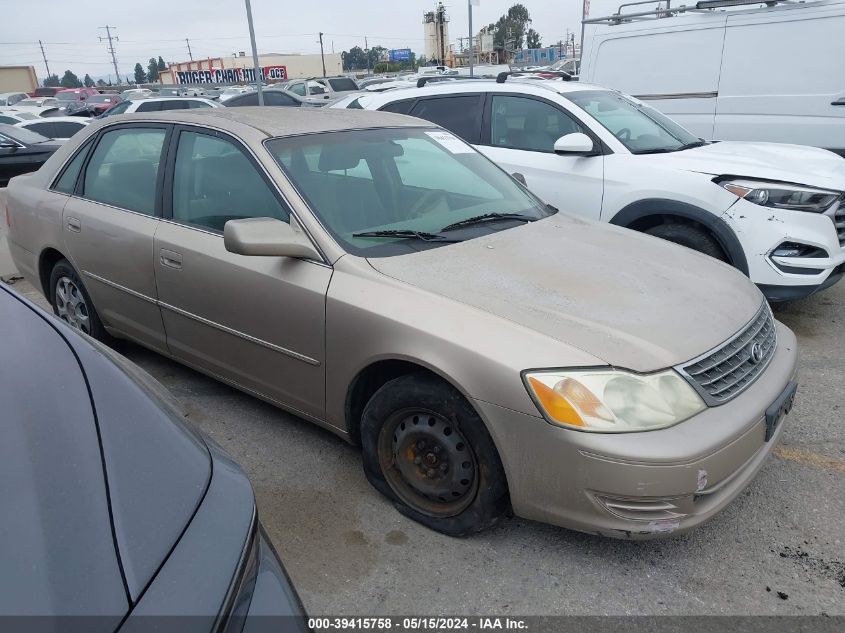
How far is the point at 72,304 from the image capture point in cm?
434

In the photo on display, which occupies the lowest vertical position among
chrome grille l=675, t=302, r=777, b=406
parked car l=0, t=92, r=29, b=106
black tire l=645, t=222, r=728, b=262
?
parked car l=0, t=92, r=29, b=106

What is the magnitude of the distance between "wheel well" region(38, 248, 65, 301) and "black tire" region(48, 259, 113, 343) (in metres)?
0.03

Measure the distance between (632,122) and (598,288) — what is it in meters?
3.21

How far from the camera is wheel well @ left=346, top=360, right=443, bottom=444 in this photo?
103 inches

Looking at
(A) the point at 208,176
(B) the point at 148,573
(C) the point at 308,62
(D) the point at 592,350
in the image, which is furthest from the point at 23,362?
(C) the point at 308,62

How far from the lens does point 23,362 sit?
5.34 feet

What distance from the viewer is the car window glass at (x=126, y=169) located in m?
3.67

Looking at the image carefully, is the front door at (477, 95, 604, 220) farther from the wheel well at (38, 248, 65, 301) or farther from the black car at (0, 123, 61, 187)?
the black car at (0, 123, 61, 187)

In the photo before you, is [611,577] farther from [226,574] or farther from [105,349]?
[105,349]

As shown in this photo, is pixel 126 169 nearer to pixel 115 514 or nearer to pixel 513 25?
pixel 115 514

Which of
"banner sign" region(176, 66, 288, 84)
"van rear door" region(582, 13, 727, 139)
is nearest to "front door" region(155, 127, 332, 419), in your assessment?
"van rear door" region(582, 13, 727, 139)

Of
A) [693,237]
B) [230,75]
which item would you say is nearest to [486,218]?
[693,237]

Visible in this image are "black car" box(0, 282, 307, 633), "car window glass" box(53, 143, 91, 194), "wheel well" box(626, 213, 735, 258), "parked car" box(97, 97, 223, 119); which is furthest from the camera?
"parked car" box(97, 97, 223, 119)

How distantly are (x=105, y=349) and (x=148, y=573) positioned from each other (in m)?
0.86
